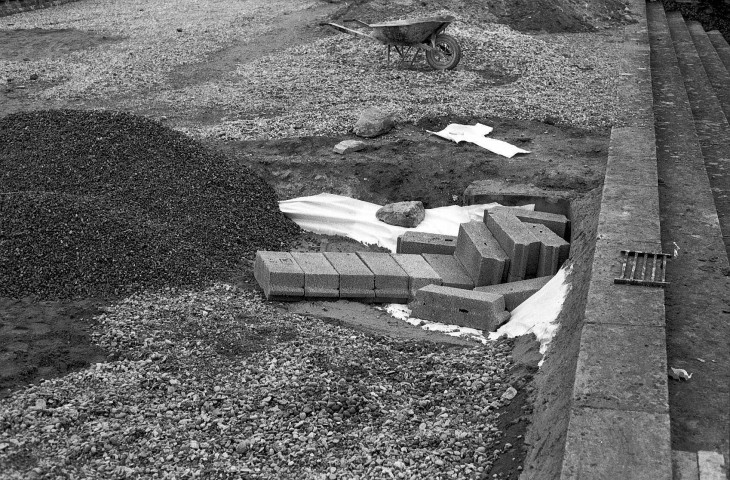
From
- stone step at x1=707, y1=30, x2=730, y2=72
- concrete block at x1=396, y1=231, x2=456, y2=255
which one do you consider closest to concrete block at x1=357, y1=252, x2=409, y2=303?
concrete block at x1=396, y1=231, x2=456, y2=255

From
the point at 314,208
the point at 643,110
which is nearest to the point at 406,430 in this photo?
the point at 314,208

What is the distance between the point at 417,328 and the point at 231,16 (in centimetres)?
1260

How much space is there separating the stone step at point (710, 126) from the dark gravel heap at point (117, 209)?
3.91 metres

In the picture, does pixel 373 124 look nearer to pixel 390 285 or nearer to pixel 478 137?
pixel 478 137

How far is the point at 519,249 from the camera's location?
6867 mm

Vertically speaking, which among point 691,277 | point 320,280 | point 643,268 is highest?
point 643,268

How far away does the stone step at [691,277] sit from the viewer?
404 centimetres

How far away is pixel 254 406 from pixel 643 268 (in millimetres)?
2588

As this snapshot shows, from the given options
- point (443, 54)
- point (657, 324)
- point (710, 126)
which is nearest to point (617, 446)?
point (657, 324)

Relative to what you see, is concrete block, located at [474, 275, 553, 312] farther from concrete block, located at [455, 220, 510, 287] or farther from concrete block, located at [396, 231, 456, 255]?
concrete block, located at [396, 231, 456, 255]

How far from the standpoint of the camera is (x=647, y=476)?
11.3ft

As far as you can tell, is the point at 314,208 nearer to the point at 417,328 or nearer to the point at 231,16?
the point at 417,328

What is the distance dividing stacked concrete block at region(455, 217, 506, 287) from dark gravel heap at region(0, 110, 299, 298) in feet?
5.62

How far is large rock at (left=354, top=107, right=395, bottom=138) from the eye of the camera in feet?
32.1
